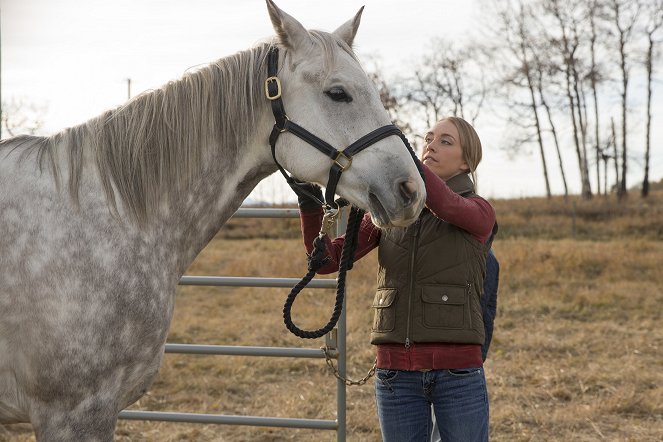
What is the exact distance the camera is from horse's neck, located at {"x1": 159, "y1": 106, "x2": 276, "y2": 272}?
2203mm

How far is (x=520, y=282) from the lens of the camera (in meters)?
9.30

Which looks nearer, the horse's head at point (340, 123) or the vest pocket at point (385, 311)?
the horse's head at point (340, 123)

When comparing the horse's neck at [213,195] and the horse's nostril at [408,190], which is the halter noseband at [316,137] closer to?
the horse's neck at [213,195]

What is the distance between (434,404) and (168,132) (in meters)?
1.26

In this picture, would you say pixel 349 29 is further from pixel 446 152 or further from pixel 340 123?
pixel 446 152

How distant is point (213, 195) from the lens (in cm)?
224

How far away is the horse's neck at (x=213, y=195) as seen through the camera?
7.23 ft

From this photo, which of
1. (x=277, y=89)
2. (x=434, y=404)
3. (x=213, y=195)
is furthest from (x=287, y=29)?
(x=434, y=404)

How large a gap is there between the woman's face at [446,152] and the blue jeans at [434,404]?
2.29 feet

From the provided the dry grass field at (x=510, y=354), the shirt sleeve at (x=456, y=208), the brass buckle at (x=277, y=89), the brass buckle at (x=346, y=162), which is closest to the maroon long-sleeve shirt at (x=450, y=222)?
the shirt sleeve at (x=456, y=208)

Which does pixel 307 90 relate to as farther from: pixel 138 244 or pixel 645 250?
pixel 645 250

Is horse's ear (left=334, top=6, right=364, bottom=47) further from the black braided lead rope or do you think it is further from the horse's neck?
the black braided lead rope

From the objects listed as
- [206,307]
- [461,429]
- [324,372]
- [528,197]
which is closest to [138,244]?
[461,429]

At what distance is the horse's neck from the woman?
0.28 m
